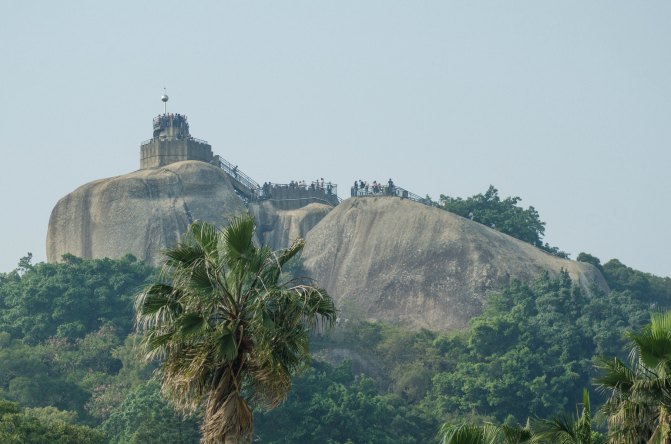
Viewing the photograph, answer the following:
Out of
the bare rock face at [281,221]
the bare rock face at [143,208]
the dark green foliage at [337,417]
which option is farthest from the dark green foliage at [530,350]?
the bare rock face at [143,208]

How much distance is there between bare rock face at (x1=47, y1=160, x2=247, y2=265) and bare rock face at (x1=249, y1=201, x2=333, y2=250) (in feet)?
6.90

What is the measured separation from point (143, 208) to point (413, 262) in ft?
43.3

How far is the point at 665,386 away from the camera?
21797mm

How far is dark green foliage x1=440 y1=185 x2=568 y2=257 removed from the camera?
9038 cm

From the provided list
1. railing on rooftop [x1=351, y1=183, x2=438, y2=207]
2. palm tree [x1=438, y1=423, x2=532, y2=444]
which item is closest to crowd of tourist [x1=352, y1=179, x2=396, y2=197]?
railing on rooftop [x1=351, y1=183, x2=438, y2=207]

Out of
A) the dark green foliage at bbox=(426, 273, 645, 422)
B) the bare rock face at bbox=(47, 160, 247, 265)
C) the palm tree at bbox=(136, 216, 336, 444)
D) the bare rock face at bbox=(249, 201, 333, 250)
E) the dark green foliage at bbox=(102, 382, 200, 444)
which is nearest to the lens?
the palm tree at bbox=(136, 216, 336, 444)

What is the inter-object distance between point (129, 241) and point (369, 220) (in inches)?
462

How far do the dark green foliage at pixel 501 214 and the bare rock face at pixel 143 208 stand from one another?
45.5 ft

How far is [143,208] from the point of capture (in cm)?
8162

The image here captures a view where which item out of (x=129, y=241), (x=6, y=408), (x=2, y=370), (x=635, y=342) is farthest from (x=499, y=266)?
(x=635, y=342)

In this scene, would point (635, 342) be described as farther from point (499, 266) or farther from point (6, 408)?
point (499, 266)

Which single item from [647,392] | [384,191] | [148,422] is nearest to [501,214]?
[384,191]

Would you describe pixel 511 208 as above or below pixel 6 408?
above

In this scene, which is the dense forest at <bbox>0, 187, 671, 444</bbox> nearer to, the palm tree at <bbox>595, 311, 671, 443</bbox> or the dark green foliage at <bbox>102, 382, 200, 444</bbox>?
the dark green foliage at <bbox>102, 382, 200, 444</bbox>
